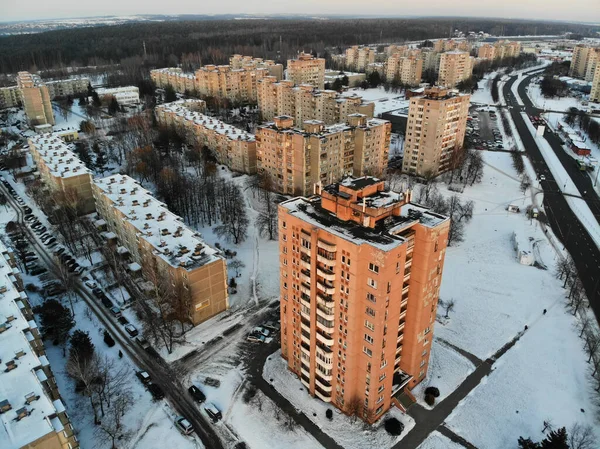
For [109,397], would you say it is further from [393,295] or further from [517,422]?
[517,422]

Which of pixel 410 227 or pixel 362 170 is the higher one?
pixel 410 227

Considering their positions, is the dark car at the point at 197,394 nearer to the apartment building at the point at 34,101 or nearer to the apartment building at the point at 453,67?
the apartment building at the point at 34,101

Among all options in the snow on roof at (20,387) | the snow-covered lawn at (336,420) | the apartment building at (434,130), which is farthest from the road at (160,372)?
the apartment building at (434,130)

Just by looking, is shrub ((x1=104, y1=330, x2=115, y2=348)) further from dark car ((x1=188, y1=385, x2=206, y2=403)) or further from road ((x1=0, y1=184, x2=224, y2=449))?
dark car ((x1=188, y1=385, x2=206, y2=403))

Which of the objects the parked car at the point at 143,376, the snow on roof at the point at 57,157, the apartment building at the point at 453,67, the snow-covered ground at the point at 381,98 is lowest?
the parked car at the point at 143,376

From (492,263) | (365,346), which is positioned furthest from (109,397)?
(492,263)

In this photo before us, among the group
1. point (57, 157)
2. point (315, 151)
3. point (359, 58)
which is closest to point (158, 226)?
point (315, 151)
